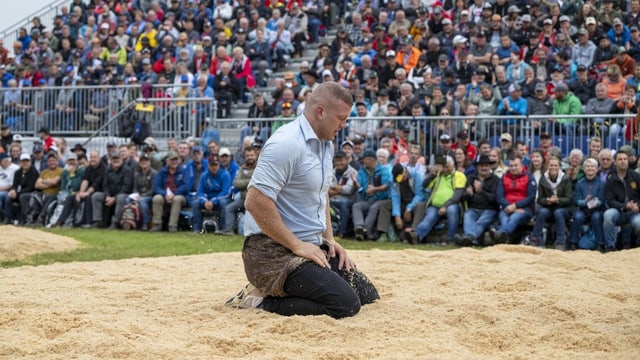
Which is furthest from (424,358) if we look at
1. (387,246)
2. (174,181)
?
(174,181)

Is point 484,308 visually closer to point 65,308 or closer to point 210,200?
point 65,308

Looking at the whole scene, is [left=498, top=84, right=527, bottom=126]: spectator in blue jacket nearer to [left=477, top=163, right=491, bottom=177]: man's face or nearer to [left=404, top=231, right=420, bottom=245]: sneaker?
[left=477, top=163, right=491, bottom=177]: man's face

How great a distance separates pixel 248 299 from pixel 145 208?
36.5 feet

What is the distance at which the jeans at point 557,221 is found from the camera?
1429 centimetres

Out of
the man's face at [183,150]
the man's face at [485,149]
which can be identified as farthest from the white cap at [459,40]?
the man's face at [183,150]

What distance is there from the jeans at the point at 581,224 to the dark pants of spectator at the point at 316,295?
26.2 ft

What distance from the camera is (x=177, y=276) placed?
9.68m

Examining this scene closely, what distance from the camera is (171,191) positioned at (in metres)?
18.0

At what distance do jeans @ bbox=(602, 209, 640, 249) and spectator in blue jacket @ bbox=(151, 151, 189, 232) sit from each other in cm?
807

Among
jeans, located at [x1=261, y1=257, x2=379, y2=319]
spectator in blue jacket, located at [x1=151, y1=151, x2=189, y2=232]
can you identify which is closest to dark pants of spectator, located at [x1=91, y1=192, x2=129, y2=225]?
spectator in blue jacket, located at [x1=151, y1=151, x2=189, y2=232]

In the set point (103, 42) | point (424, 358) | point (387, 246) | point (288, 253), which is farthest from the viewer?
point (103, 42)

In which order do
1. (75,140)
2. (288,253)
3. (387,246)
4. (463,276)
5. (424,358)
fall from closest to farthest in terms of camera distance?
(424,358) → (288,253) → (463,276) → (387,246) → (75,140)

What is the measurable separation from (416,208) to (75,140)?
10.7 meters

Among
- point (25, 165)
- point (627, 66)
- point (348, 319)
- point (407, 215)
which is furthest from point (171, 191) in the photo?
point (348, 319)
